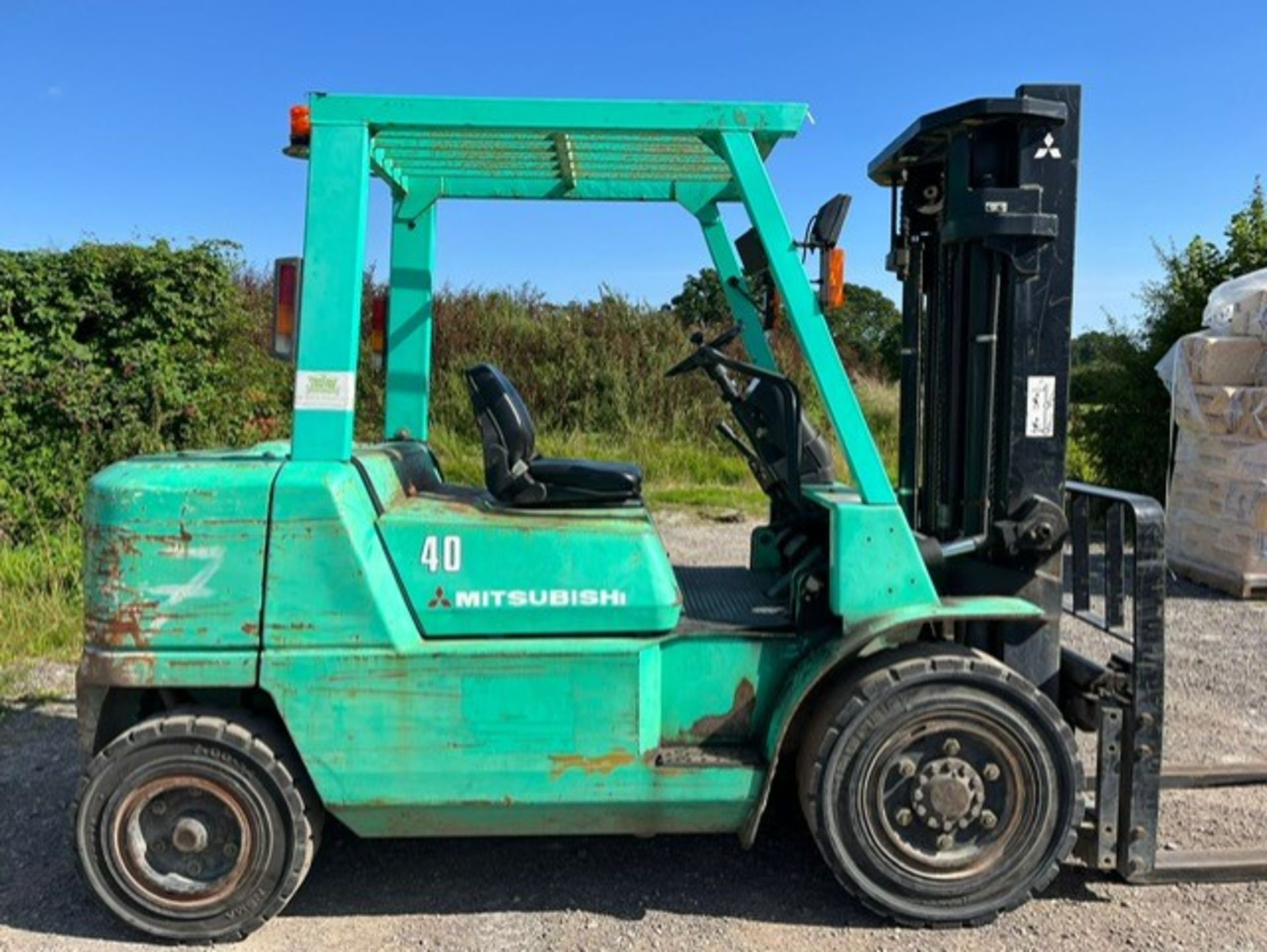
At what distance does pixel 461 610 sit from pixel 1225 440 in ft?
25.5

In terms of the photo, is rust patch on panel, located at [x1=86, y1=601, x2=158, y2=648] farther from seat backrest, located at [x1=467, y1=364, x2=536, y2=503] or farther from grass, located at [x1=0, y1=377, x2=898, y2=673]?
grass, located at [x1=0, y1=377, x2=898, y2=673]

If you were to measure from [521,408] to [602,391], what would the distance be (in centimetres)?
1172

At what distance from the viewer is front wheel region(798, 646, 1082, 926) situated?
11.0 ft

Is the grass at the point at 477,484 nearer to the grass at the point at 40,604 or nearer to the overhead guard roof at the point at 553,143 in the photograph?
the grass at the point at 40,604

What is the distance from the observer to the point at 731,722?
3.51 metres

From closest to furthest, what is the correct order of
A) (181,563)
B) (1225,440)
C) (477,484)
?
(181,563)
(1225,440)
(477,484)

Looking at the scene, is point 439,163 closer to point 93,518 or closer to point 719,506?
point 93,518

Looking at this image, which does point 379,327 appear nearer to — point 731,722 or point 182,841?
point 182,841

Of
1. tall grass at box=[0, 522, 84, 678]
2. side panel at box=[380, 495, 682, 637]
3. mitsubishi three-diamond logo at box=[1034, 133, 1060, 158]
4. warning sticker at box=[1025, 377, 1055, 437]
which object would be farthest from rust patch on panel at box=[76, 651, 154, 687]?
tall grass at box=[0, 522, 84, 678]

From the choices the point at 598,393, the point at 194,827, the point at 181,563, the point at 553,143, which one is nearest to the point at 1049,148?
the point at 553,143

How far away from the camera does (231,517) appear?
10.5 feet

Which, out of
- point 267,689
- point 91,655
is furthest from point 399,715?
point 91,655

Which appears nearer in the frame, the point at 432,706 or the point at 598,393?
the point at 432,706

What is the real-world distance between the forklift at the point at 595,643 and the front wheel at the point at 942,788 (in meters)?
0.01
